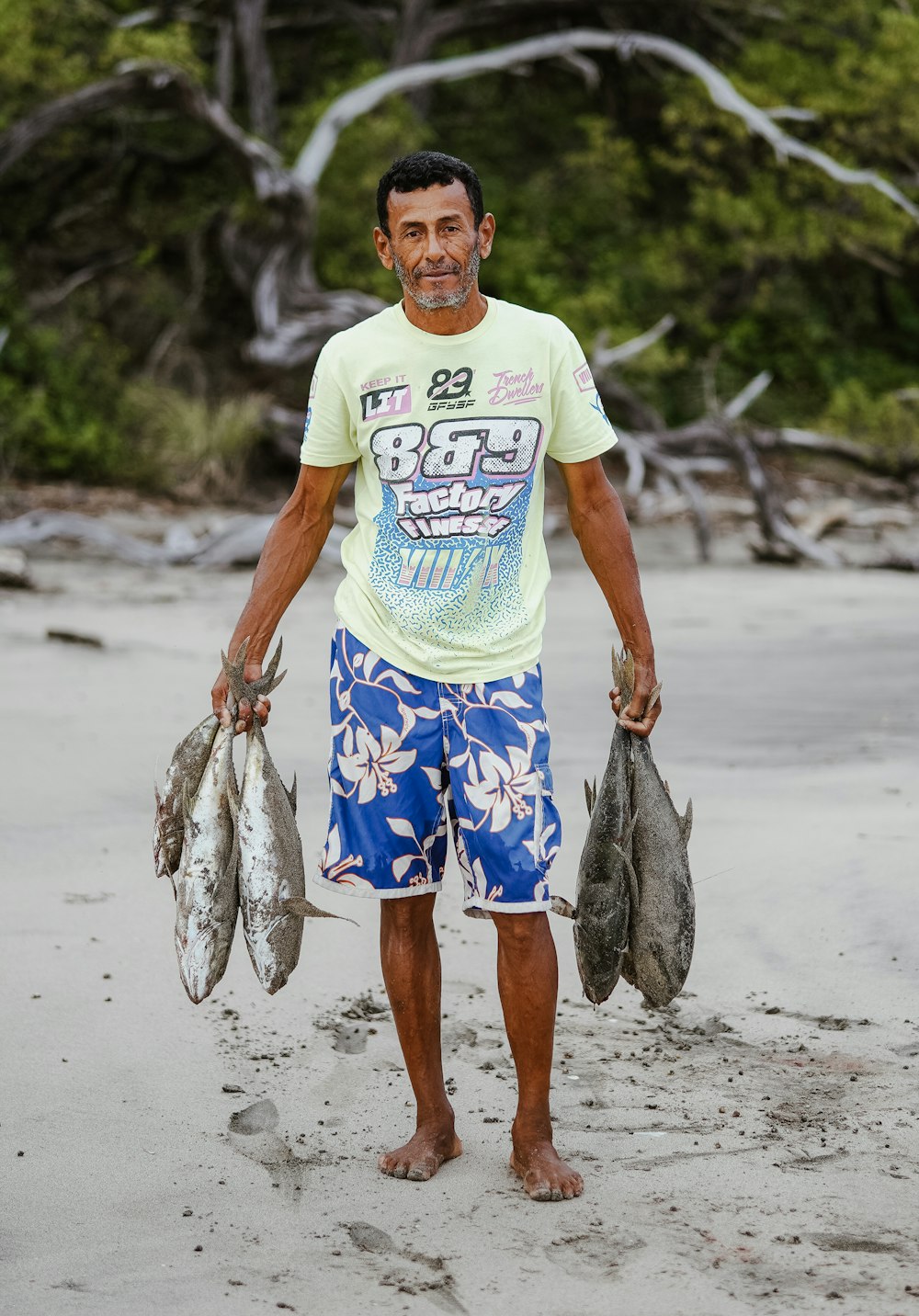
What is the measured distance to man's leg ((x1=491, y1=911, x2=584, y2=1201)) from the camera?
2.98 meters

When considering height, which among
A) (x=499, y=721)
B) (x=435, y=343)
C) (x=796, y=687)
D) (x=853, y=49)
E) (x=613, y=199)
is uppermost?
(x=853, y=49)

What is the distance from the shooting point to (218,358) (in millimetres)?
16953

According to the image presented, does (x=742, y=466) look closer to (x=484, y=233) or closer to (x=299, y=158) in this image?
(x=299, y=158)

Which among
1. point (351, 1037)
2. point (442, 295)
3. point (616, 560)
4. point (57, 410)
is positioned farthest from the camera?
point (57, 410)

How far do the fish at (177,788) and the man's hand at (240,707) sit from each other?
0.03 meters

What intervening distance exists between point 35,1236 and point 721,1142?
1322mm

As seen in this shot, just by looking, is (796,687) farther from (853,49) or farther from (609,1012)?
(853,49)

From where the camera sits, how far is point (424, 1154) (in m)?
3.07

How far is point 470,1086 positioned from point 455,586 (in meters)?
1.20

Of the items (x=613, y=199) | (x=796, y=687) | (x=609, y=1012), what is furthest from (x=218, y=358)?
(x=609, y=1012)

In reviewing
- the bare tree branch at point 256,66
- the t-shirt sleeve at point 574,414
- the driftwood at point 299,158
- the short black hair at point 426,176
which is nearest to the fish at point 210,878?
the t-shirt sleeve at point 574,414

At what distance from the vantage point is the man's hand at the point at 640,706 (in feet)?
10.1

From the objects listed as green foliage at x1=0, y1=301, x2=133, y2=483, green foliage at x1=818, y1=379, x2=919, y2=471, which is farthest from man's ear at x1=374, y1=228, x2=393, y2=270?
green foliage at x1=818, y1=379, x2=919, y2=471

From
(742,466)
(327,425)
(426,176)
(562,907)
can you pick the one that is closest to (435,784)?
(562,907)
